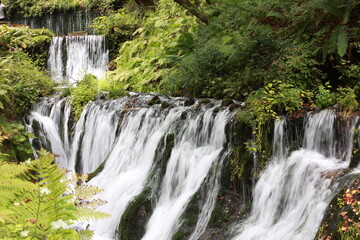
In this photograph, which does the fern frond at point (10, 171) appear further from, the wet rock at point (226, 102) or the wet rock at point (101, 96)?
the wet rock at point (101, 96)

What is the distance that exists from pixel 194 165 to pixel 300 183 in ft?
6.97

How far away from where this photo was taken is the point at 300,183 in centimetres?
528

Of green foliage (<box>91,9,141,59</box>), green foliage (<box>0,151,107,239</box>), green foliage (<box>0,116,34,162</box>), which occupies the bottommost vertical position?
green foliage (<box>0,116,34,162</box>)

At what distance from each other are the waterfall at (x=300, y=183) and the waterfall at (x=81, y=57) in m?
12.2

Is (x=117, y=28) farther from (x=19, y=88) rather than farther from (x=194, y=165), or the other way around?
(x=194, y=165)

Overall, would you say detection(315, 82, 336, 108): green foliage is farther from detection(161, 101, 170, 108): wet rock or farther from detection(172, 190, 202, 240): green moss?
detection(161, 101, 170, 108): wet rock

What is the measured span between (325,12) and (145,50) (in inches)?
337

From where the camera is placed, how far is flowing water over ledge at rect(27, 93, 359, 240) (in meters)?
5.17

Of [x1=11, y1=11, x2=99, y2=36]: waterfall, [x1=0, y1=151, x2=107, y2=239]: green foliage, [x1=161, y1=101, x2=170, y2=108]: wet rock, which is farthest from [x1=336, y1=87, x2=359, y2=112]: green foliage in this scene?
[x1=11, y1=11, x2=99, y2=36]: waterfall

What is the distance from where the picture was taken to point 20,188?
2967mm

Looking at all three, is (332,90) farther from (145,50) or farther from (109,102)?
(145,50)

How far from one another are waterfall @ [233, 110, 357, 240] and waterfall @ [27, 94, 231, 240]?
0.89 m

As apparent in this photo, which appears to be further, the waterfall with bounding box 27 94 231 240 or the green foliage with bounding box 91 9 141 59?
the green foliage with bounding box 91 9 141 59

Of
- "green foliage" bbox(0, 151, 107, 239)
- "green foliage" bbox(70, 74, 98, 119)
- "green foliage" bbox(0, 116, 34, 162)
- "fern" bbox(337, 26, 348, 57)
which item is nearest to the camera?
"green foliage" bbox(0, 151, 107, 239)
